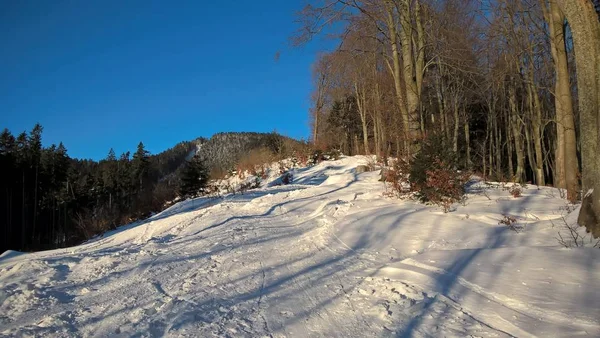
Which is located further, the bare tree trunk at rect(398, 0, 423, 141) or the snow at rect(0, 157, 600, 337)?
the bare tree trunk at rect(398, 0, 423, 141)

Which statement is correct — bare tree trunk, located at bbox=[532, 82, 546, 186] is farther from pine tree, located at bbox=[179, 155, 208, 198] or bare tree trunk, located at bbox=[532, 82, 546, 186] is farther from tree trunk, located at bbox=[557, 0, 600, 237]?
pine tree, located at bbox=[179, 155, 208, 198]

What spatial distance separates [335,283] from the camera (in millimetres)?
4559

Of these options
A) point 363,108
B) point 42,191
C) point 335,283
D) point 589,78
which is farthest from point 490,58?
point 42,191

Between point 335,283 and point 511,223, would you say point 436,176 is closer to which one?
point 511,223

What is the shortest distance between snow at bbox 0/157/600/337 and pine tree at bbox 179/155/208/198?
1101 centimetres

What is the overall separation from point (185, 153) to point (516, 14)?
137m

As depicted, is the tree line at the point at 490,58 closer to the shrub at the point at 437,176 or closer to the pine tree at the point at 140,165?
the shrub at the point at 437,176

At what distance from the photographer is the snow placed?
336cm

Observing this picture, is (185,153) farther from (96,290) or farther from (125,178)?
(96,290)

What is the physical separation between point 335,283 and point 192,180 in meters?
15.7

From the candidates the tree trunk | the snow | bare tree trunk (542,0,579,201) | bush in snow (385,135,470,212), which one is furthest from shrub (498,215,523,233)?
bare tree trunk (542,0,579,201)

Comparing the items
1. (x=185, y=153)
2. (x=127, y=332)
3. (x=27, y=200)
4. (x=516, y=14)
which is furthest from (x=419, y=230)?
(x=185, y=153)

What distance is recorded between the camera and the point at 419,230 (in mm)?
6969

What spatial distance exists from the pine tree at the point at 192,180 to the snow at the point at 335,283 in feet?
36.1
